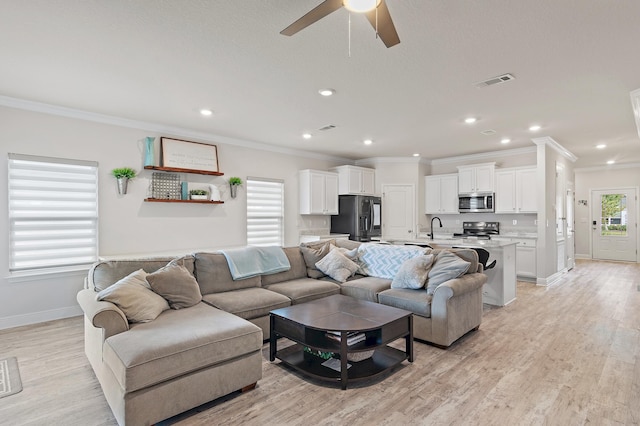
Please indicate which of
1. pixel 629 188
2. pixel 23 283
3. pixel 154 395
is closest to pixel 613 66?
pixel 154 395

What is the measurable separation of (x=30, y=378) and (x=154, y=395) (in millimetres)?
1498

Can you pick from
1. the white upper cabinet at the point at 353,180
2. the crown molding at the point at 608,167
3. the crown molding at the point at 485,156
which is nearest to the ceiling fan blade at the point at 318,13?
the white upper cabinet at the point at 353,180

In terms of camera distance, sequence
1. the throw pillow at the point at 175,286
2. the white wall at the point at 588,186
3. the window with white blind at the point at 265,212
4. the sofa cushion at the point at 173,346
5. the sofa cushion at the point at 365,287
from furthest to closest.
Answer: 1. the white wall at the point at 588,186
2. the window with white blind at the point at 265,212
3. the sofa cushion at the point at 365,287
4. the throw pillow at the point at 175,286
5. the sofa cushion at the point at 173,346

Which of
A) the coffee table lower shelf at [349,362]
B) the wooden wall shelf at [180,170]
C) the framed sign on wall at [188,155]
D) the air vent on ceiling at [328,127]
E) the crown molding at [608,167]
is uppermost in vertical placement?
the air vent on ceiling at [328,127]

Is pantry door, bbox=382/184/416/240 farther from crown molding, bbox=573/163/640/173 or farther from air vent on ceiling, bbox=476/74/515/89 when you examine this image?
crown molding, bbox=573/163/640/173

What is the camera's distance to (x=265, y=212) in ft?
20.7

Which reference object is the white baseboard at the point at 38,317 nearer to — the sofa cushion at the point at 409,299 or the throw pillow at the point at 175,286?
the throw pillow at the point at 175,286

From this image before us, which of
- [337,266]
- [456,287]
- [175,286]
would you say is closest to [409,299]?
[456,287]

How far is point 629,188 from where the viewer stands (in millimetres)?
8805

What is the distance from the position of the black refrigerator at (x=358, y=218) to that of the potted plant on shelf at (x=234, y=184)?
94.7 inches

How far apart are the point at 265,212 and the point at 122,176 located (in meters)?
2.43

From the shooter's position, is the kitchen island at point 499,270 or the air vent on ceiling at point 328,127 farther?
the air vent on ceiling at point 328,127

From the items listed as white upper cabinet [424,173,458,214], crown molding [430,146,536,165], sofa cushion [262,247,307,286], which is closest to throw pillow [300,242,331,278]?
sofa cushion [262,247,307,286]

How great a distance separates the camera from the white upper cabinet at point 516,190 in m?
6.38
